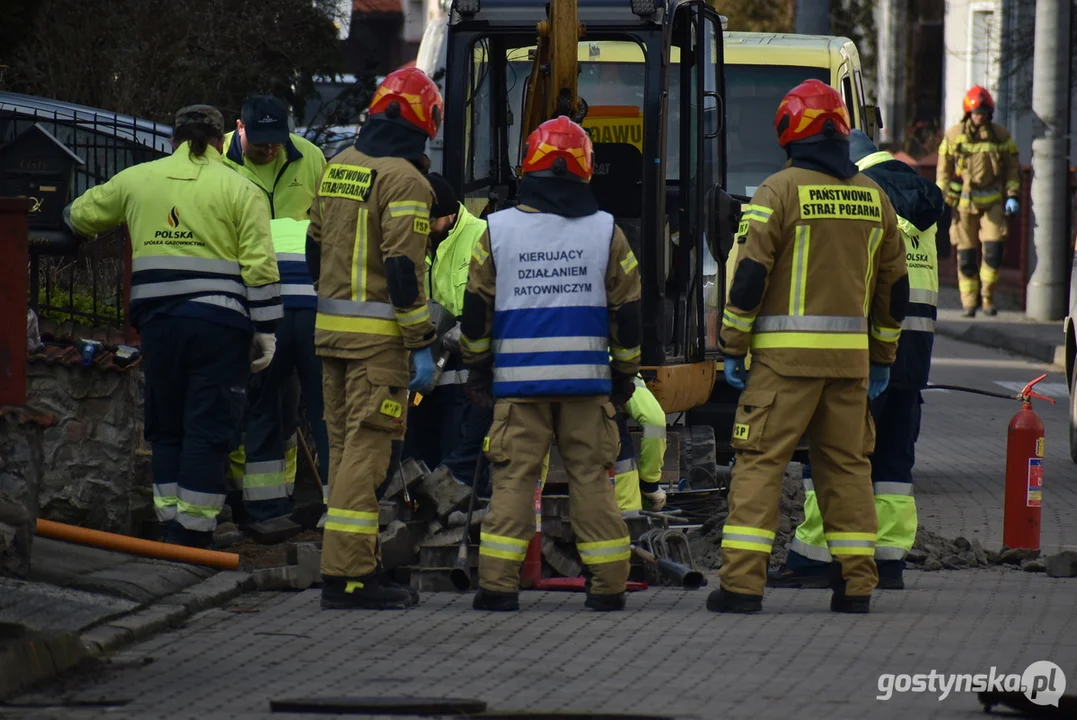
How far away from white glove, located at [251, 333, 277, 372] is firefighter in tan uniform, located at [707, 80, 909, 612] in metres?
2.24

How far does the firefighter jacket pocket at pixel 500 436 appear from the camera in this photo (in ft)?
24.5

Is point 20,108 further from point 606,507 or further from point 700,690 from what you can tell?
point 700,690

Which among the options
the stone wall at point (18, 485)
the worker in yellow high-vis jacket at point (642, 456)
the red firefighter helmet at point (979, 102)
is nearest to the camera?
the stone wall at point (18, 485)

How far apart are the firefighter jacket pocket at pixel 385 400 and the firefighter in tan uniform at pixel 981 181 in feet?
48.4

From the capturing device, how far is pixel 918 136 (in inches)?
1401

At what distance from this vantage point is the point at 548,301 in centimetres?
746

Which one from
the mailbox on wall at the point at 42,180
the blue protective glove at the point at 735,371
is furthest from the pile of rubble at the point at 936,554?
the mailbox on wall at the point at 42,180

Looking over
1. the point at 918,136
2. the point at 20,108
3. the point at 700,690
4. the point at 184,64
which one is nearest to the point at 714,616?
the point at 700,690

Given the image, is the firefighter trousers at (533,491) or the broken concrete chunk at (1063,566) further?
the broken concrete chunk at (1063,566)

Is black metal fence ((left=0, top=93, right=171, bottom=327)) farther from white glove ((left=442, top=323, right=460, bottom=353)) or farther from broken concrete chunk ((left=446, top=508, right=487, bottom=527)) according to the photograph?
broken concrete chunk ((left=446, top=508, right=487, bottom=527))

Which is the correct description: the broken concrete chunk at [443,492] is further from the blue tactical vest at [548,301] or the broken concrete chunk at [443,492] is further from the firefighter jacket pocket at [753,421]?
the firefighter jacket pocket at [753,421]

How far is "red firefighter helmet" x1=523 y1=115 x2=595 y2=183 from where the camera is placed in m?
7.52

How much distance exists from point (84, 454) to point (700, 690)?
3.60 metres

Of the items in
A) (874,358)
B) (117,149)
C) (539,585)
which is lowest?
(539,585)
